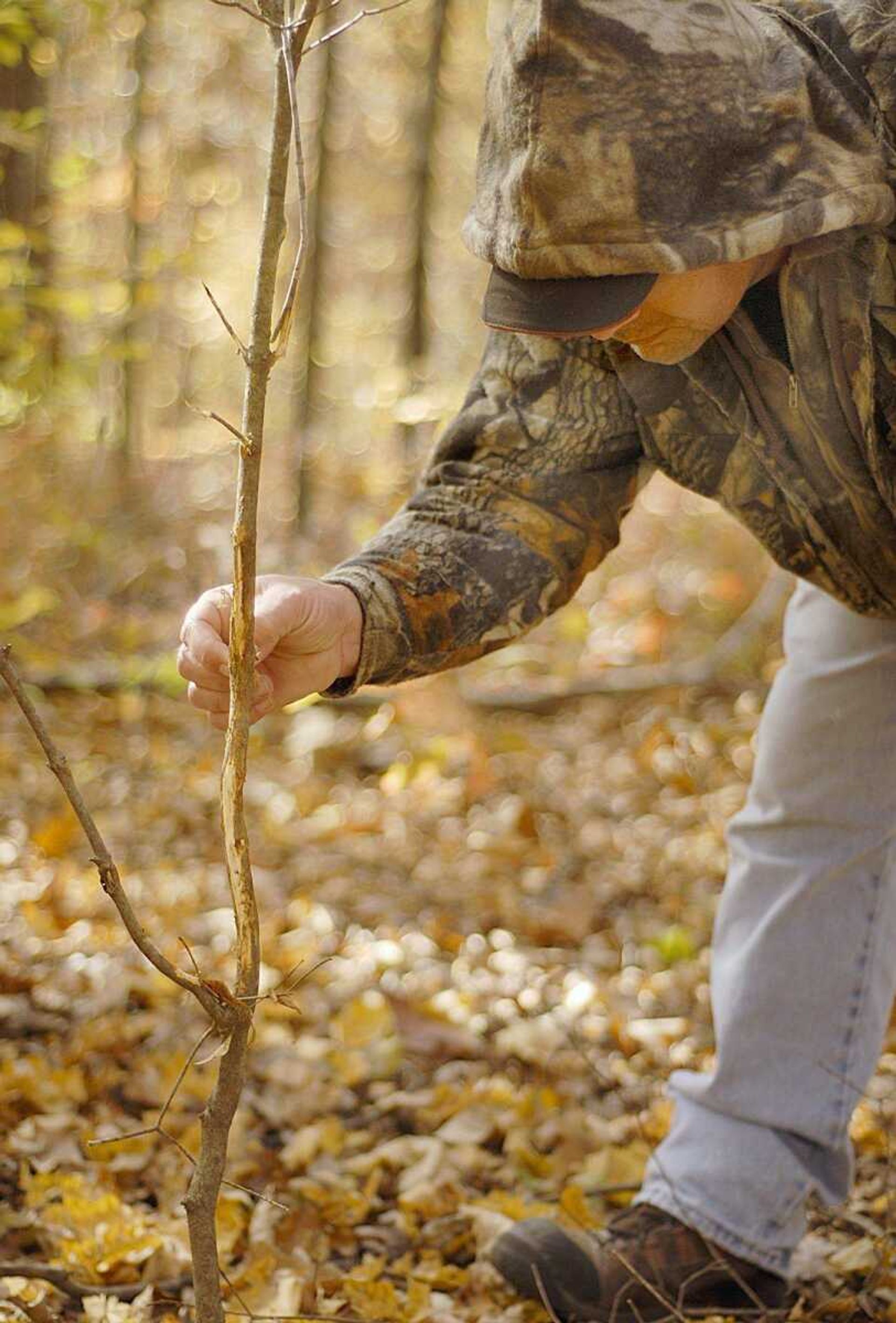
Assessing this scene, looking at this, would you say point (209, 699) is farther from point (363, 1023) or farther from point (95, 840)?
point (363, 1023)

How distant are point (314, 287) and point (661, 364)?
28.3 feet

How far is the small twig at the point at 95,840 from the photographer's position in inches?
58.5

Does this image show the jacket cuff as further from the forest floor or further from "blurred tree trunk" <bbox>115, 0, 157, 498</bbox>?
"blurred tree trunk" <bbox>115, 0, 157, 498</bbox>

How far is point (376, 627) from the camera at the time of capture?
188 centimetres

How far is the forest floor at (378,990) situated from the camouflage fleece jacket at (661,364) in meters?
0.68

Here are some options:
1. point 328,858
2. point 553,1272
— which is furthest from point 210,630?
point 328,858

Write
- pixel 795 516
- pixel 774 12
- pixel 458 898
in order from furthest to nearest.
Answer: pixel 458 898 < pixel 795 516 < pixel 774 12

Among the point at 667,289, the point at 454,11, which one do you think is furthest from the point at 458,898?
the point at 454,11

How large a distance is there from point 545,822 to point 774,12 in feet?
10.9

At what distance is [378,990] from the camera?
353 cm

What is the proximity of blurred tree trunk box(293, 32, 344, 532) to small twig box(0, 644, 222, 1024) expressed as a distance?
6810 millimetres

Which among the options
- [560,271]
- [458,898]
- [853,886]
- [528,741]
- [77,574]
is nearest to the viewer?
[560,271]

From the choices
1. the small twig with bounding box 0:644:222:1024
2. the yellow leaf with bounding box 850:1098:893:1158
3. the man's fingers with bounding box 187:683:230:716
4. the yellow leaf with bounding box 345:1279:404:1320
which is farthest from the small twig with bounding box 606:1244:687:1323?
the man's fingers with bounding box 187:683:230:716

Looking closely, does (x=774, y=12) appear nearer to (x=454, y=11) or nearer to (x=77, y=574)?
(x=77, y=574)
